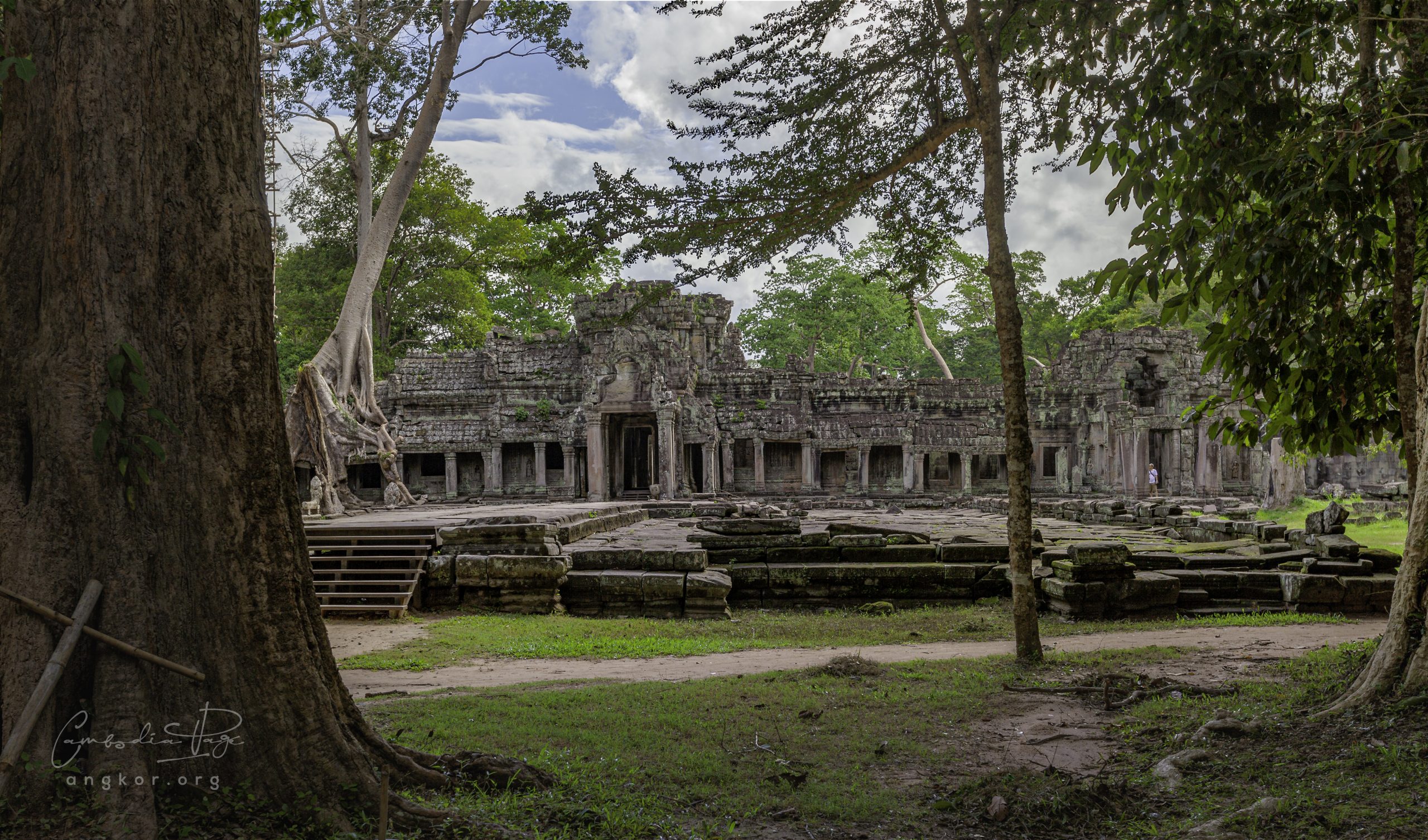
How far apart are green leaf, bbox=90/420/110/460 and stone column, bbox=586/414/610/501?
24.1 m

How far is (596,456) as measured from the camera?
2733 centimetres

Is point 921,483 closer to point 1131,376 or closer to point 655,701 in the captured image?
point 1131,376

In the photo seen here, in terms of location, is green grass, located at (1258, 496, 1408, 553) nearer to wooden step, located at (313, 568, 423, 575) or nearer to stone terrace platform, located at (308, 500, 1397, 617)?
stone terrace platform, located at (308, 500, 1397, 617)

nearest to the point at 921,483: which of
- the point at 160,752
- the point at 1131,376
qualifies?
the point at 1131,376

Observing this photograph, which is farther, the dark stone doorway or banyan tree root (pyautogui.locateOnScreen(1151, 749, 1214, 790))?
the dark stone doorway

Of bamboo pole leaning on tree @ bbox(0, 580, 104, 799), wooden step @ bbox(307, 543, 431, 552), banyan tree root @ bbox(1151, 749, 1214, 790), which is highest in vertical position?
bamboo pole leaning on tree @ bbox(0, 580, 104, 799)

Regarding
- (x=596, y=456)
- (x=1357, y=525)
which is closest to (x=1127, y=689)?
(x=1357, y=525)

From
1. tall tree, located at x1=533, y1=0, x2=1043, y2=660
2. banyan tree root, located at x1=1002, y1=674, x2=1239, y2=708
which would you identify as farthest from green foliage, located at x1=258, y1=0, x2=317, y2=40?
banyan tree root, located at x1=1002, y1=674, x2=1239, y2=708

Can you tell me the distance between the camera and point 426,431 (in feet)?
97.1

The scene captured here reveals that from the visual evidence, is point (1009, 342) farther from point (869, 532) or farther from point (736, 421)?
point (736, 421)

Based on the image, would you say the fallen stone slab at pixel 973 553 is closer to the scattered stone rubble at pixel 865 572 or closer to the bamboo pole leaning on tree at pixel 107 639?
the scattered stone rubble at pixel 865 572

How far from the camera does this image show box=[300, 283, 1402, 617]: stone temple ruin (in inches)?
425

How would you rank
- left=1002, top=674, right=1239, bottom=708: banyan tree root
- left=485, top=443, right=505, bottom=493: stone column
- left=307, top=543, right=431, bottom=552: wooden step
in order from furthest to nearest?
left=485, top=443, right=505, bottom=493: stone column < left=307, top=543, right=431, bottom=552: wooden step < left=1002, top=674, right=1239, bottom=708: banyan tree root
